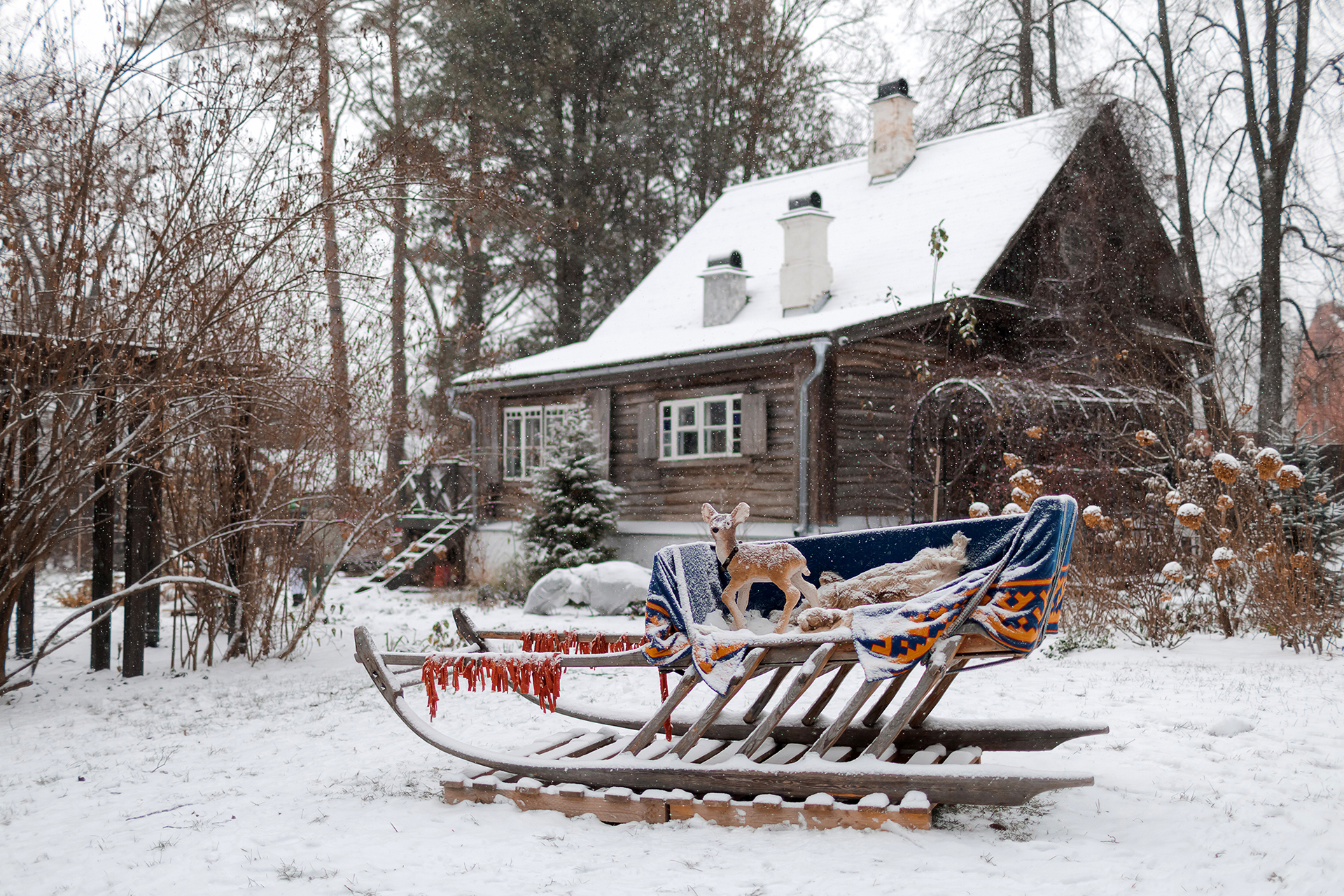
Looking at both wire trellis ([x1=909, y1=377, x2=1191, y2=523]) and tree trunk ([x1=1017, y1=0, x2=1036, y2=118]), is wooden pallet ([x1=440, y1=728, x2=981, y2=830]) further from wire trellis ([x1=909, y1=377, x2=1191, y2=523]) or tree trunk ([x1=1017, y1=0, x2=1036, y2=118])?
tree trunk ([x1=1017, y1=0, x2=1036, y2=118])

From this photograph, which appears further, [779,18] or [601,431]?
[779,18]

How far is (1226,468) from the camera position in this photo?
805cm

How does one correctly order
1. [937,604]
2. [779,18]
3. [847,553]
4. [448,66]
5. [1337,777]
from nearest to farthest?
[937,604], [1337,777], [847,553], [448,66], [779,18]

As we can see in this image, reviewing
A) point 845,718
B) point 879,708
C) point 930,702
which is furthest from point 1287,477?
point 845,718

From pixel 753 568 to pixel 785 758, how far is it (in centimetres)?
96

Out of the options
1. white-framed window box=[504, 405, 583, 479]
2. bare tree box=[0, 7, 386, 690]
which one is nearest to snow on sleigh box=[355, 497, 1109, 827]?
bare tree box=[0, 7, 386, 690]

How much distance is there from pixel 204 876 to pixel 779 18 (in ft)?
85.8

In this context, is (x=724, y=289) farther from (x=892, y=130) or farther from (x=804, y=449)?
(x=892, y=130)

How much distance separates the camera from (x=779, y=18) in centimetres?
2677

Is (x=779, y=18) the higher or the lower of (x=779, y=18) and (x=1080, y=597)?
the higher

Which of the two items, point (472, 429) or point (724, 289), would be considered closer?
point (724, 289)

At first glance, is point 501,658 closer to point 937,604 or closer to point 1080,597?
point 937,604

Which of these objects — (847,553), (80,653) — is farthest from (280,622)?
(847,553)

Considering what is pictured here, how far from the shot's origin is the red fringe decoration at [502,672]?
5.12 metres
